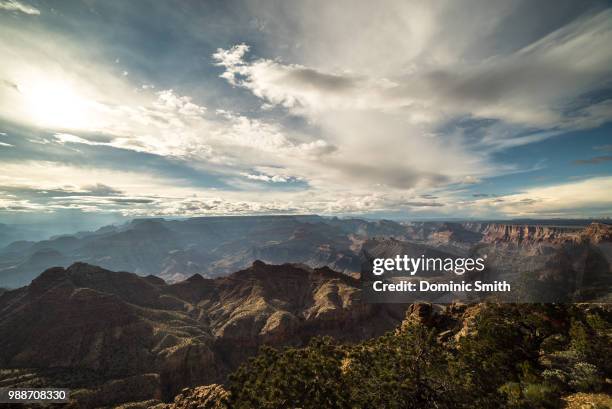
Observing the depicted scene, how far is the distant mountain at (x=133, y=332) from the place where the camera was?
359 feet

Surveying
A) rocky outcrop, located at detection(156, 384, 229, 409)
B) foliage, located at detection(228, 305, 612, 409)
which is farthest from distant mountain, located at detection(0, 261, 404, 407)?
foliage, located at detection(228, 305, 612, 409)

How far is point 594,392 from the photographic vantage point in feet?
75.2

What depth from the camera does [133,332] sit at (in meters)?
137

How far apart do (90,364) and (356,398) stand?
136m

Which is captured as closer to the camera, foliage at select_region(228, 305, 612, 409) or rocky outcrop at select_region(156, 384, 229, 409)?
foliage at select_region(228, 305, 612, 409)

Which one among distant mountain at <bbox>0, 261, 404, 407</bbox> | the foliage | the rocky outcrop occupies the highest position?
the foliage

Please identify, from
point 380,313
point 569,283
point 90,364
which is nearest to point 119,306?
point 90,364

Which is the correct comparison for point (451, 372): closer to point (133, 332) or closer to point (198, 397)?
point (198, 397)

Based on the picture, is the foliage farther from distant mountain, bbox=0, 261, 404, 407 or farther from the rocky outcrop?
distant mountain, bbox=0, 261, 404, 407

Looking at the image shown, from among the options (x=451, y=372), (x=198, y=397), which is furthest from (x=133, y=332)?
(x=451, y=372)

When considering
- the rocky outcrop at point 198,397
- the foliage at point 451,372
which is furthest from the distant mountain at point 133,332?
the foliage at point 451,372

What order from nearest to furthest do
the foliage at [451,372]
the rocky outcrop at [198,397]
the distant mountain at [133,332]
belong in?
the foliage at [451,372], the rocky outcrop at [198,397], the distant mountain at [133,332]

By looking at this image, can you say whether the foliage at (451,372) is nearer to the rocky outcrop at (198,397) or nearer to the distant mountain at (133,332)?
the rocky outcrop at (198,397)

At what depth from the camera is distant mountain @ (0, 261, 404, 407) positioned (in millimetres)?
109375
